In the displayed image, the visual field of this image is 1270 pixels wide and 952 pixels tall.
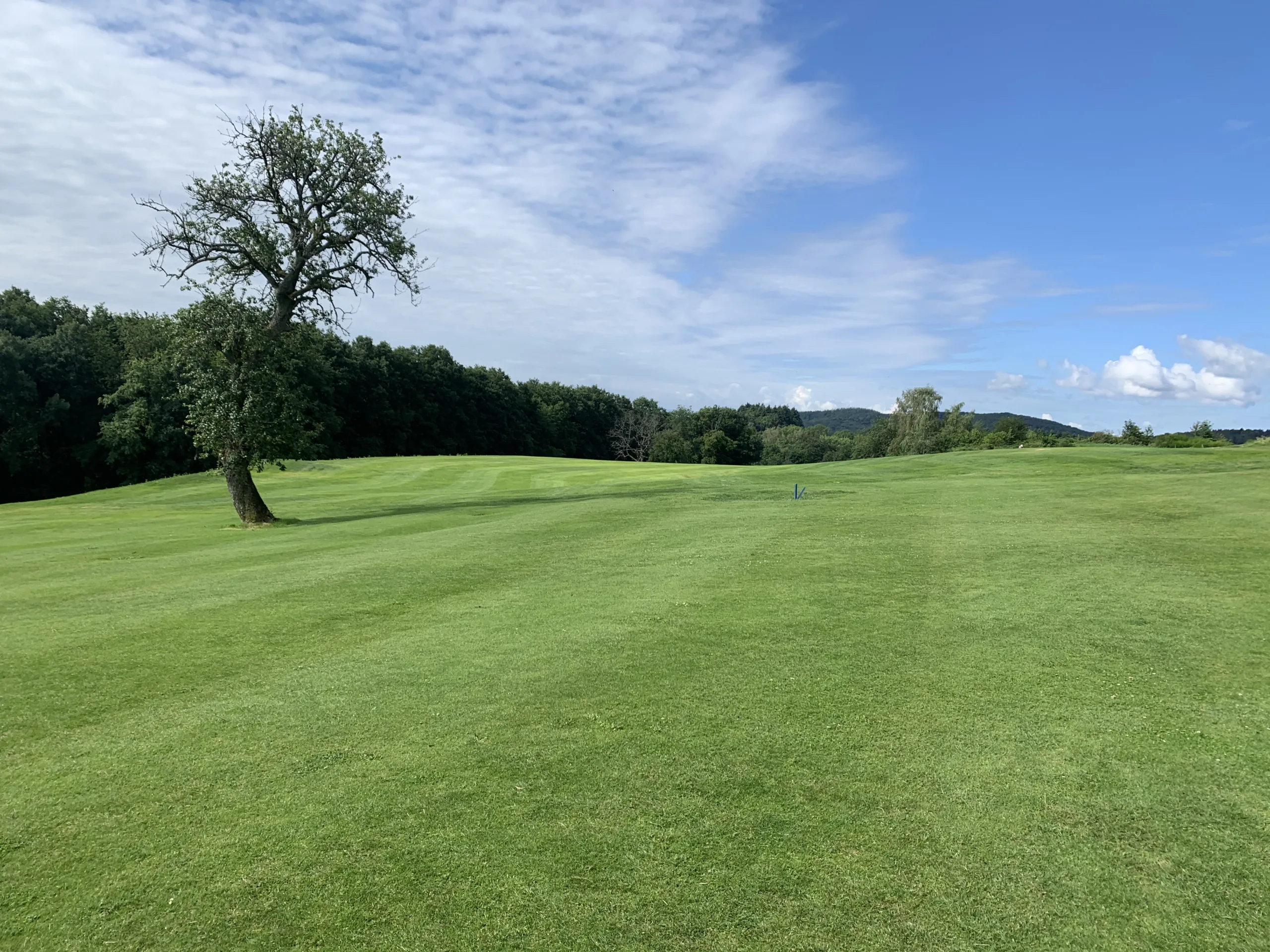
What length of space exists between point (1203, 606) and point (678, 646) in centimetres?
629

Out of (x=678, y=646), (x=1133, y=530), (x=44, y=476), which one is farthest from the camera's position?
(x=44, y=476)

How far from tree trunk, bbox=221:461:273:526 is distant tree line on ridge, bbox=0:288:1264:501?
6.53ft

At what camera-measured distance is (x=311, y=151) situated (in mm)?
23031

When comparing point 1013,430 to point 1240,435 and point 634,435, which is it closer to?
point 1240,435

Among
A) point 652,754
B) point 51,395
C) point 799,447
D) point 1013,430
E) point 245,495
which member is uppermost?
point 51,395

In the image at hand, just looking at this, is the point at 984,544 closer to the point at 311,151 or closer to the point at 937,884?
the point at 937,884

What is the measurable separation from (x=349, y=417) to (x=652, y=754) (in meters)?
86.0

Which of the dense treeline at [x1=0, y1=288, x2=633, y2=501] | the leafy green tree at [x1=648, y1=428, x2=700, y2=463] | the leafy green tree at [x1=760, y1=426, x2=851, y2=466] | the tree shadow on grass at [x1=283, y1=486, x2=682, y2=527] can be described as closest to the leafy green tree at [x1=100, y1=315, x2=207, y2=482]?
the dense treeline at [x1=0, y1=288, x2=633, y2=501]

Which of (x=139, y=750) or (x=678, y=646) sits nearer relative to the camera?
(x=139, y=750)

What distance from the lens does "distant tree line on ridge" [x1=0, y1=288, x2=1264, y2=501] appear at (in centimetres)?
5244

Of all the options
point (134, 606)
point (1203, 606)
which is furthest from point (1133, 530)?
point (134, 606)

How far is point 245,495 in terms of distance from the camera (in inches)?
892

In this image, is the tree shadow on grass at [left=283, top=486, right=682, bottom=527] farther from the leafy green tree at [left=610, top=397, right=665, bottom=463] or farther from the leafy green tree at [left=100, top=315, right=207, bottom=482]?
the leafy green tree at [left=610, top=397, right=665, bottom=463]

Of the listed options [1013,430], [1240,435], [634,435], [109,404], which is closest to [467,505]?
[1013,430]
